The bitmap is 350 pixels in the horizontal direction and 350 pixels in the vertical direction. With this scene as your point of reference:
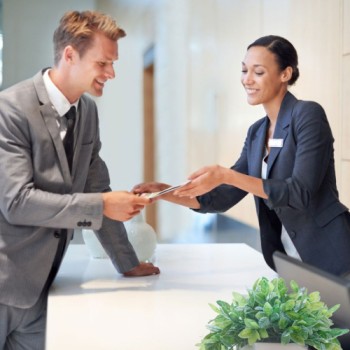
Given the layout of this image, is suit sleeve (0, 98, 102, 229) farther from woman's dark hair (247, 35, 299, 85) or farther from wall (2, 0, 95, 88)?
wall (2, 0, 95, 88)

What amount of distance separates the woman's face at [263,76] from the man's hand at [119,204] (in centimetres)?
79

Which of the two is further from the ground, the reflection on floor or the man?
the man

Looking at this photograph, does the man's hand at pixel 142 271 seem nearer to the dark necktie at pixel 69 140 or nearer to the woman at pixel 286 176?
the woman at pixel 286 176

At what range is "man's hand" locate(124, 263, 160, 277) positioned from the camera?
2729 mm

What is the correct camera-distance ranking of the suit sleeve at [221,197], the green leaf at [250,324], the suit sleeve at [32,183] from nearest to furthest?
the green leaf at [250,324]
the suit sleeve at [32,183]
the suit sleeve at [221,197]

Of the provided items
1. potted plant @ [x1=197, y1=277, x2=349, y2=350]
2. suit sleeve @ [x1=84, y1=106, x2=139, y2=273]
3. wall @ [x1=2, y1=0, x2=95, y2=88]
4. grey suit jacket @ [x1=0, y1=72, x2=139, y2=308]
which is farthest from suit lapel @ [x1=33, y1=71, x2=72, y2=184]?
wall @ [x1=2, y1=0, x2=95, y2=88]

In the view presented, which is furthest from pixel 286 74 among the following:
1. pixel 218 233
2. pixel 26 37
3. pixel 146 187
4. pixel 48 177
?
pixel 26 37

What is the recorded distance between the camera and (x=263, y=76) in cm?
295

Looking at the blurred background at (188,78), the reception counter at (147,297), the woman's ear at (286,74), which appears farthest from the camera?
the blurred background at (188,78)

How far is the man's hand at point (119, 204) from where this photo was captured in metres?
2.46

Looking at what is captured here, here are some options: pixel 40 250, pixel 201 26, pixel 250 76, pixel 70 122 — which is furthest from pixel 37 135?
pixel 201 26

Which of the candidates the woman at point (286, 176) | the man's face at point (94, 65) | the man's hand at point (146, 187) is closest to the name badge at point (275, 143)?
the woman at point (286, 176)

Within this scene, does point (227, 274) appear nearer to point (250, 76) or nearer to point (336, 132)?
point (250, 76)

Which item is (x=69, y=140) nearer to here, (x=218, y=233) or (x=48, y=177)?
(x=48, y=177)
